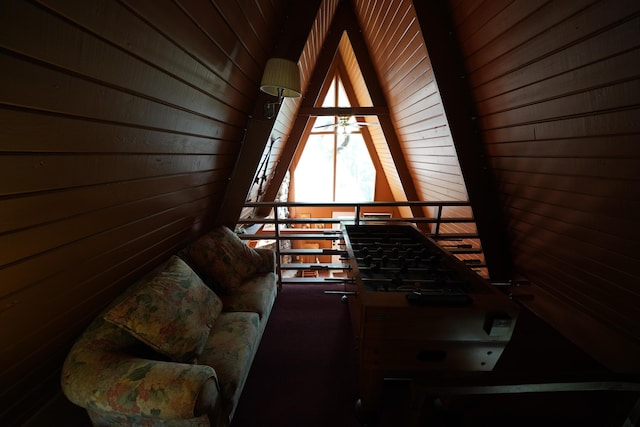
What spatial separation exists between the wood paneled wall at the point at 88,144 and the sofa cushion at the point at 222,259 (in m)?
0.31

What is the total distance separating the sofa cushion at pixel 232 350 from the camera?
46.8 inches

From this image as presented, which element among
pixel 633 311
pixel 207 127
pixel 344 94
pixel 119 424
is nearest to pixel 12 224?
pixel 119 424

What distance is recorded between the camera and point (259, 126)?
2.18 m

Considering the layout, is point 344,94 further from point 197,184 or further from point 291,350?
point 291,350

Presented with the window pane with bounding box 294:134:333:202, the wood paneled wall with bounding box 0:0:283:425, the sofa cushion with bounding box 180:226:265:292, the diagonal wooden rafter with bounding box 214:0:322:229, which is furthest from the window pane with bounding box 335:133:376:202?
the wood paneled wall with bounding box 0:0:283:425

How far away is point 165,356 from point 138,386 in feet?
0.84

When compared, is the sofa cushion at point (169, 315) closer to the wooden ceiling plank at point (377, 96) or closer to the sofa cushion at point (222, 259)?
the sofa cushion at point (222, 259)

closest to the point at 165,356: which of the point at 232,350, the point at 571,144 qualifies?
the point at 232,350

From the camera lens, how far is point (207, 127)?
5.23 feet

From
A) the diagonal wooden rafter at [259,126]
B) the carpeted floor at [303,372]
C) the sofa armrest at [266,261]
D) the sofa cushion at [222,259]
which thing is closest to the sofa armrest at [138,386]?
the carpeted floor at [303,372]

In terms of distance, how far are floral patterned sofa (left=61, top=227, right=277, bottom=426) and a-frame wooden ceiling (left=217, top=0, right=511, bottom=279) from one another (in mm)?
1161

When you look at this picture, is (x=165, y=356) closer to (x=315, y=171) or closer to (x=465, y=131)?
(x=465, y=131)

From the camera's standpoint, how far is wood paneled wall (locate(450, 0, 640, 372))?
3.54 ft

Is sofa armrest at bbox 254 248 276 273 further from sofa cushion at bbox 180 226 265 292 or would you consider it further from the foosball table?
the foosball table
